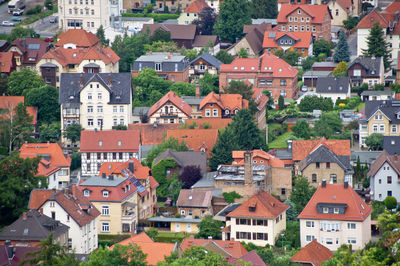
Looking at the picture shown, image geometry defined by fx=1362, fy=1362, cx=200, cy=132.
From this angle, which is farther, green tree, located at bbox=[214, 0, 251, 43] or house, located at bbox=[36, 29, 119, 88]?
green tree, located at bbox=[214, 0, 251, 43]

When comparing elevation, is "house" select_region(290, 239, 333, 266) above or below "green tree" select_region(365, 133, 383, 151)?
below

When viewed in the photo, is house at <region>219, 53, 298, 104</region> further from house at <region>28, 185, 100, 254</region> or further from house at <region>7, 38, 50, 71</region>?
house at <region>28, 185, 100, 254</region>

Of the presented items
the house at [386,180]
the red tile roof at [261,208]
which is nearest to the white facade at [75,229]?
the red tile roof at [261,208]

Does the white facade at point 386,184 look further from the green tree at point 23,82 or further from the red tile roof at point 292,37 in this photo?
the red tile roof at point 292,37

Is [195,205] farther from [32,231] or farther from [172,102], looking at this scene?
[172,102]

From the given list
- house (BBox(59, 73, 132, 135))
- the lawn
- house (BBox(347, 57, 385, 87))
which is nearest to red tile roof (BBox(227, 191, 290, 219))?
the lawn

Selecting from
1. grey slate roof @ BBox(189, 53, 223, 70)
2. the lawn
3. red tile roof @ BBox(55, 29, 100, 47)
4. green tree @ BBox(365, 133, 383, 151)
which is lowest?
the lawn

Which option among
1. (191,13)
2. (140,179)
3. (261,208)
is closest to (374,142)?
(261,208)

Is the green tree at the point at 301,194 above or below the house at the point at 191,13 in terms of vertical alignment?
below
